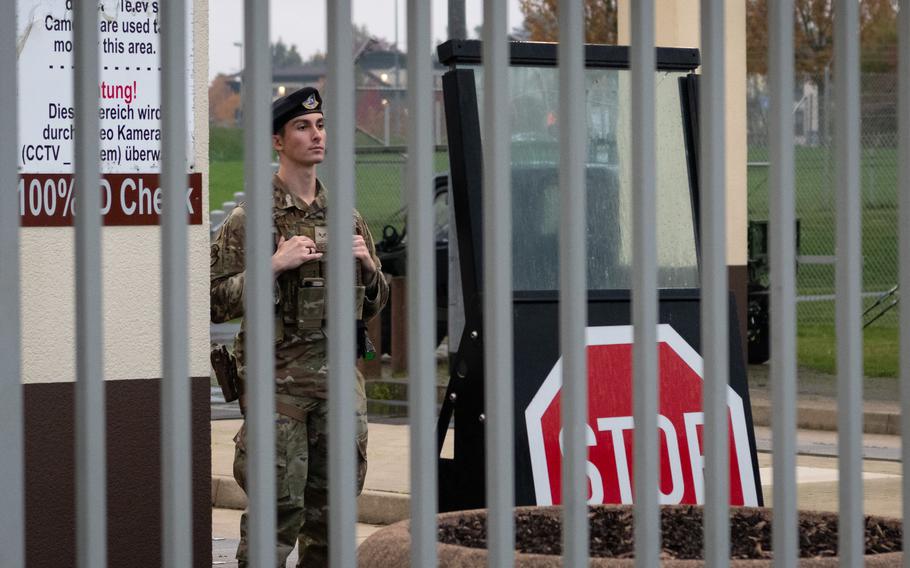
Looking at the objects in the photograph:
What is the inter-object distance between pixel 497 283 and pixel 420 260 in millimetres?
123

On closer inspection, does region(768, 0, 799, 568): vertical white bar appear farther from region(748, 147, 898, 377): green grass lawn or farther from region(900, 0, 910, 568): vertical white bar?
region(748, 147, 898, 377): green grass lawn

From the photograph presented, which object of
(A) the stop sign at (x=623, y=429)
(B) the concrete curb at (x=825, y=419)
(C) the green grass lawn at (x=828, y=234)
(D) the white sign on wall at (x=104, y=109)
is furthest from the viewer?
(C) the green grass lawn at (x=828, y=234)

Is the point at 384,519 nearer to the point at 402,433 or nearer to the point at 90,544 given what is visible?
the point at 402,433

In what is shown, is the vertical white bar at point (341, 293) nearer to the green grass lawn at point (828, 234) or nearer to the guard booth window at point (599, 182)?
the guard booth window at point (599, 182)

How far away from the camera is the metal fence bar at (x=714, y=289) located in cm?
263

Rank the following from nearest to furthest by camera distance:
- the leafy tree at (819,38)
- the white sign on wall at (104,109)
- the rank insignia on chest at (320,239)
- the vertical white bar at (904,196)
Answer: the vertical white bar at (904,196) → the white sign on wall at (104,109) → the rank insignia on chest at (320,239) → the leafy tree at (819,38)

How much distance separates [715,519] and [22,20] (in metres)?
3.88

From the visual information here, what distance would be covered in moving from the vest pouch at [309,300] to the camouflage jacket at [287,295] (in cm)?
2

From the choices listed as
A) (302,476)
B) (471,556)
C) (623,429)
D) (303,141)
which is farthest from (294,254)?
(471,556)

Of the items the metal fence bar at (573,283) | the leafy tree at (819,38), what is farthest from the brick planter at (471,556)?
the leafy tree at (819,38)

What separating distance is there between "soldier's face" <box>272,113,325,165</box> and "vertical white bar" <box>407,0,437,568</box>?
3.69m

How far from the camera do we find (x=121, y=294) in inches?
238

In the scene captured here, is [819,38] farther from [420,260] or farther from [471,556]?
[420,260]

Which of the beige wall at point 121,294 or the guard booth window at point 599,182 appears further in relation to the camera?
the beige wall at point 121,294
